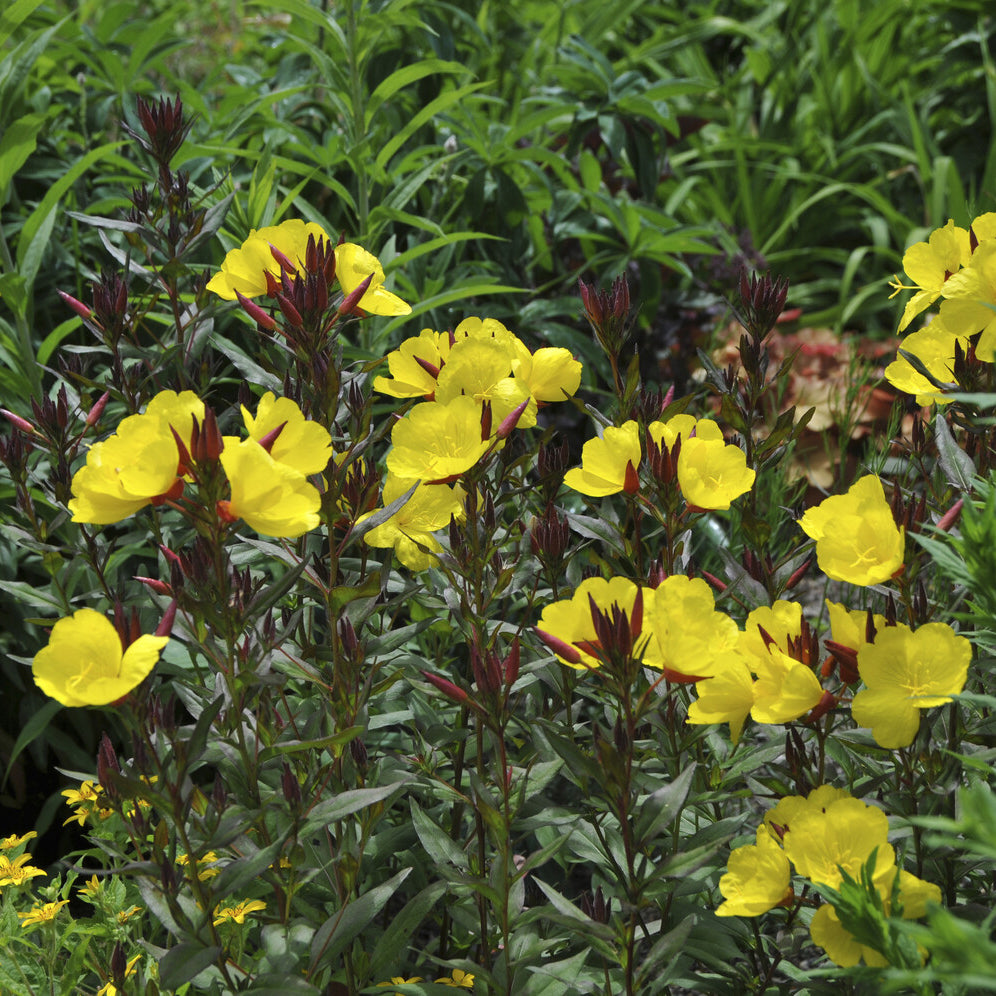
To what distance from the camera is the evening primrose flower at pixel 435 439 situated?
1400 mm

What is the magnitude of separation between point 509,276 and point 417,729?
5.79 ft

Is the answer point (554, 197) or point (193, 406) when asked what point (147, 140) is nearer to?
point (193, 406)

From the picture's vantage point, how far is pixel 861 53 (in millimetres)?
5281

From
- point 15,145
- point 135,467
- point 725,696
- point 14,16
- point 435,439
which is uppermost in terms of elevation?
point 14,16

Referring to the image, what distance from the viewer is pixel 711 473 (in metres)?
1.49

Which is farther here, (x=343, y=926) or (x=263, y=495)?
(x=343, y=926)

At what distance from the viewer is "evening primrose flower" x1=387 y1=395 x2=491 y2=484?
1.40 meters

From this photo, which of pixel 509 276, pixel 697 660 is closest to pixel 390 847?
pixel 697 660

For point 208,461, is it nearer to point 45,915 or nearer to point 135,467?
point 135,467

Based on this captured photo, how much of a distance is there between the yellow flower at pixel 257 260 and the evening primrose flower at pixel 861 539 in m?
0.80

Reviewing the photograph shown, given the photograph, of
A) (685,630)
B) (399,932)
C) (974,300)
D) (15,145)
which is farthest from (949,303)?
(15,145)

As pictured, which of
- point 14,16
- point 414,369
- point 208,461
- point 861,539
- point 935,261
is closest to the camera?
point 208,461

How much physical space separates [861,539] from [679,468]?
250 millimetres

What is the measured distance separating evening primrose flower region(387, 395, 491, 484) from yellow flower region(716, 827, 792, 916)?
0.58 m
